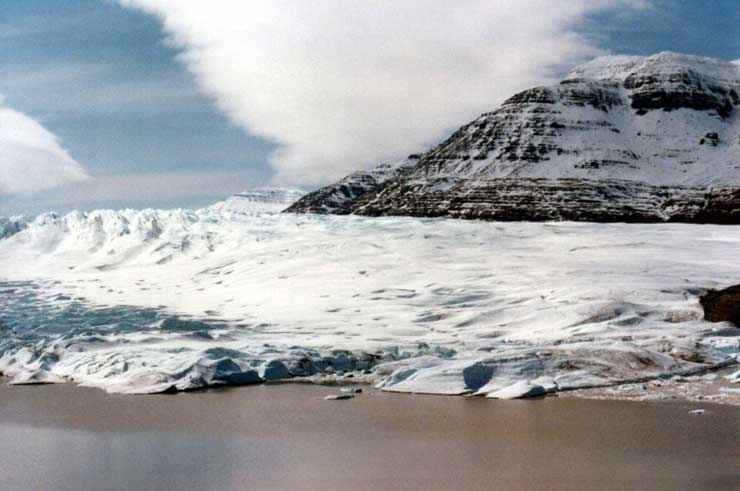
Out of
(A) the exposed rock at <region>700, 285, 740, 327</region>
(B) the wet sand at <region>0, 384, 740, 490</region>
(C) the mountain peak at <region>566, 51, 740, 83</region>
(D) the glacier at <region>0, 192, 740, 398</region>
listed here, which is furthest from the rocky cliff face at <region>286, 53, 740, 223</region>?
(B) the wet sand at <region>0, 384, 740, 490</region>

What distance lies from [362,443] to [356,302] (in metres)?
9.29

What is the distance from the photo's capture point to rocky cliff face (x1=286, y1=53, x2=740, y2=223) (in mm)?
77312

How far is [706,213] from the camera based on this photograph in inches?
2744

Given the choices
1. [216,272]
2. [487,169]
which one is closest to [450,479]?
[216,272]

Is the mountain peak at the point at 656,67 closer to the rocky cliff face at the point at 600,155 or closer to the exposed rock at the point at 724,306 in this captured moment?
the rocky cliff face at the point at 600,155

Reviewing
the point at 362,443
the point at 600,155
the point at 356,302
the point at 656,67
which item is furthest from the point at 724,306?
the point at 656,67

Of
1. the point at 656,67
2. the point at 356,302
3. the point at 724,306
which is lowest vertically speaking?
the point at 724,306

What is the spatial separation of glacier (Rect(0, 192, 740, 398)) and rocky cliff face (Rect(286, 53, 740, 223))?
139 ft

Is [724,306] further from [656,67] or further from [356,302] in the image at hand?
[656,67]

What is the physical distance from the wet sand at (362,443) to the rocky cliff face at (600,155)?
55338 millimetres

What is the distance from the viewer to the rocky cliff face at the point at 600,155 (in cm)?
7731

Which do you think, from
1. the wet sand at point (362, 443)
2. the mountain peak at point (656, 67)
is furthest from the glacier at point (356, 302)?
the mountain peak at point (656, 67)

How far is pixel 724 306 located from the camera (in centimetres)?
1284

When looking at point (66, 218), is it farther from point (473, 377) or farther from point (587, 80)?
point (587, 80)
